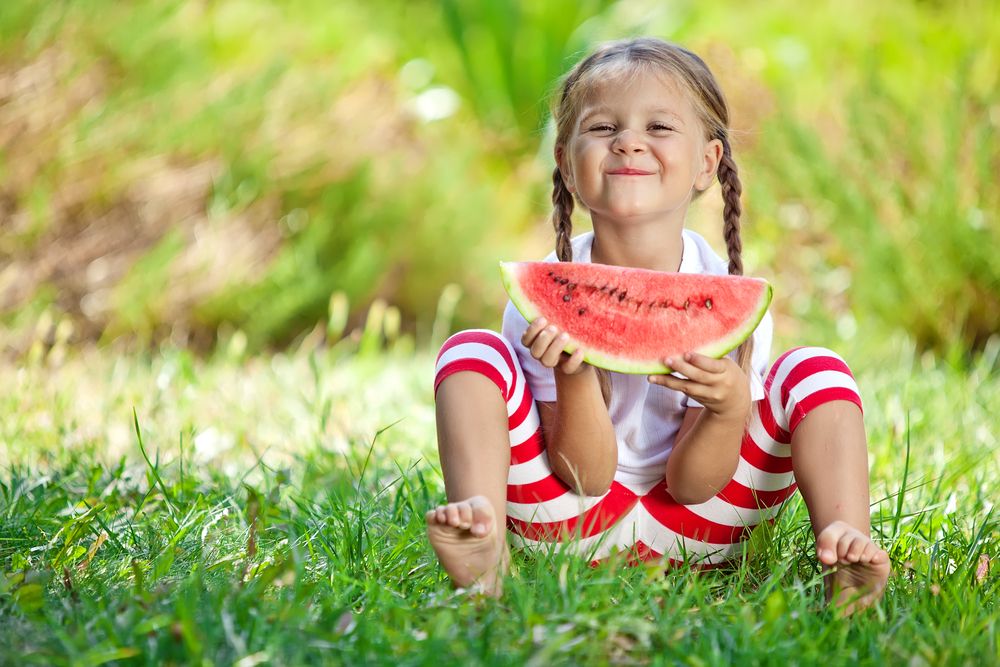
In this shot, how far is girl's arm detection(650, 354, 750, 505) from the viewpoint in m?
1.82

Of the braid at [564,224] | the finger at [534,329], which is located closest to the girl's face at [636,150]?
the braid at [564,224]

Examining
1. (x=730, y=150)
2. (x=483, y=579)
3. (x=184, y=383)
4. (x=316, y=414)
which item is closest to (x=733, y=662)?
(x=483, y=579)

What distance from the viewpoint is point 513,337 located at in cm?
216

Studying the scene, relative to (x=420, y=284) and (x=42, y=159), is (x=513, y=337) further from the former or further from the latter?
(x=420, y=284)

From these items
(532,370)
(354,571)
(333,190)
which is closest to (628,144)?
(532,370)

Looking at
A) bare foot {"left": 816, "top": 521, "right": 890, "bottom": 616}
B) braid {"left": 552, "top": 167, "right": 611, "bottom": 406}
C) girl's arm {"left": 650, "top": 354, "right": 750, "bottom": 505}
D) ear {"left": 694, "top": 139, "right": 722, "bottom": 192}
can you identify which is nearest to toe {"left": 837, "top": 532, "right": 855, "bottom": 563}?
bare foot {"left": 816, "top": 521, "right": 890, "bottom": 616}

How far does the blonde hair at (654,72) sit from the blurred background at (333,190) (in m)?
1.89

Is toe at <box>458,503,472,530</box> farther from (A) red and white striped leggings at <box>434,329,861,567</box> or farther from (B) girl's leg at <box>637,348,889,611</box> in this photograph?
(B) girl's leg at <box>637,348,889,611</box>

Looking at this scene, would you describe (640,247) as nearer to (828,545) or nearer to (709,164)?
(709,164)

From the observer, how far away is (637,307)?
2.00 metres

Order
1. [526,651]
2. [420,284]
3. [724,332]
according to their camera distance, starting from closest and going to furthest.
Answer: [526,651], [724,332], [420,284]

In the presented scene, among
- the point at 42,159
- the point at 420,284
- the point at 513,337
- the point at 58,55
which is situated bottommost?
the point at 420,284

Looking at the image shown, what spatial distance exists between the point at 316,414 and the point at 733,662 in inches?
83.1

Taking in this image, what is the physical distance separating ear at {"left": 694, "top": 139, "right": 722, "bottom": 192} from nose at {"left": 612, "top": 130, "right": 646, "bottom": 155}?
0.26 meters
